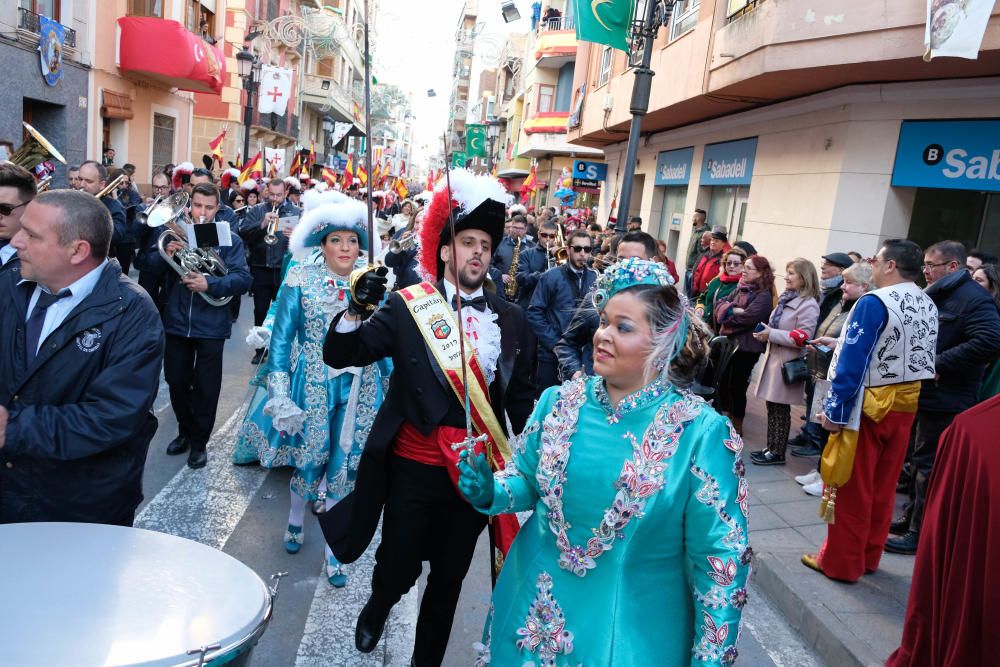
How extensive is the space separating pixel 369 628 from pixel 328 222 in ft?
7.50

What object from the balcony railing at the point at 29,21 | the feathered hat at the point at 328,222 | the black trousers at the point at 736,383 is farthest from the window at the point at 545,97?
the feathered hat at the point at 328,222

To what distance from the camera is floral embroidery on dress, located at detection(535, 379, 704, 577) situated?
2.07m

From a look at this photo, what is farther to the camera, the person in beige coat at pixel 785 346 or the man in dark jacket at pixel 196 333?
the person in beige coat at pixel 785 346

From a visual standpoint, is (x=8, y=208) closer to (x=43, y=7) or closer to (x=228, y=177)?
(x=228, y=177)

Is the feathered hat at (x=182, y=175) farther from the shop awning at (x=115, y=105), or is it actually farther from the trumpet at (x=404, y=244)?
the shop awning at (x=115, y=105)

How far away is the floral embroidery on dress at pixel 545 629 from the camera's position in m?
2.12

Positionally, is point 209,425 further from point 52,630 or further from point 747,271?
point 747,271

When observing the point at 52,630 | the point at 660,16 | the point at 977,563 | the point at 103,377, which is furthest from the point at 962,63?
the point at 52,630

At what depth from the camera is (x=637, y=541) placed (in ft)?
6.80

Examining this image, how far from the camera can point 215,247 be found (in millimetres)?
5676

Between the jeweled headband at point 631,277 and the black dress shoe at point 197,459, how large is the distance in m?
4.23

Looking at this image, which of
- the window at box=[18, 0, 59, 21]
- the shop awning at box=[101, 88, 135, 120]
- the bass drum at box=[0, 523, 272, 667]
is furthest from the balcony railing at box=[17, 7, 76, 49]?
the bass drum at box=[0, 523, 272, 667]

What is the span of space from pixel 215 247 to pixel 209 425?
4.32 ft

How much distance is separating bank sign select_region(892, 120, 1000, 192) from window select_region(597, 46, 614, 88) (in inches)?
412
